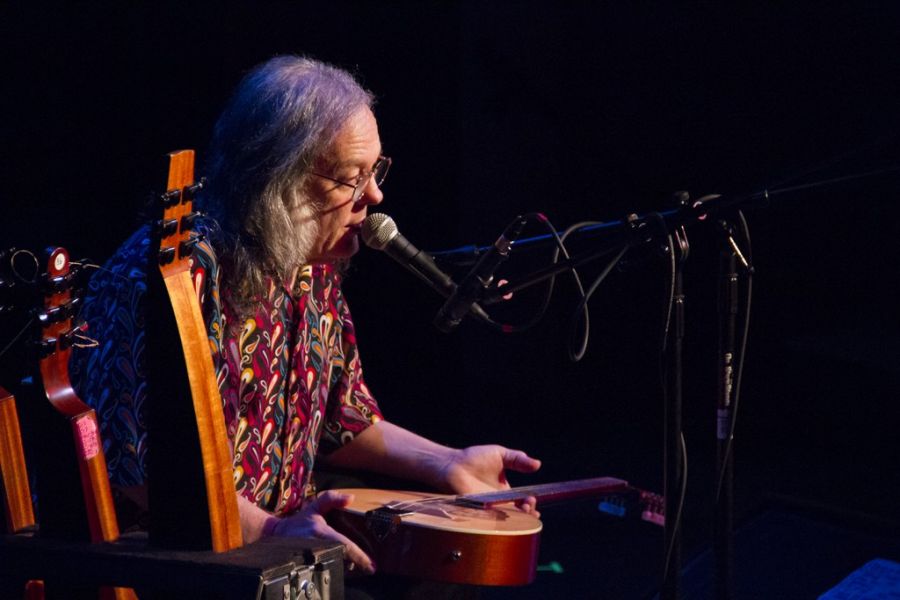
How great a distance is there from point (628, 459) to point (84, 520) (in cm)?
332

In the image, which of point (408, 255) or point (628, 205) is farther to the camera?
point (628, 205)

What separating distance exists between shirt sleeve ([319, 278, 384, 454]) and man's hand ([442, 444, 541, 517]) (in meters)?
0.25

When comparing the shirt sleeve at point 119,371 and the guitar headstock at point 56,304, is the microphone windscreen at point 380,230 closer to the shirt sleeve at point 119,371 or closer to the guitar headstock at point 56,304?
the shirt sleeve at point 119,371

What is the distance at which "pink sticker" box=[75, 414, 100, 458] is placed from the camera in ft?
5.34

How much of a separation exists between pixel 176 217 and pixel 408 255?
0.49m

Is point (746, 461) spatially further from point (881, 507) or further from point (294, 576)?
point (294, 576)

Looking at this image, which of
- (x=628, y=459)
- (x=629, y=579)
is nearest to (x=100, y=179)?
(x=629, y=579)

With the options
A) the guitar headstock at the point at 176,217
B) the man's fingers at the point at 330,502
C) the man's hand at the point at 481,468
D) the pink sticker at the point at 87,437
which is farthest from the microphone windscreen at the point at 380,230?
the man's hand at the point at 481,468

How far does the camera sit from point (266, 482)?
2.21 m

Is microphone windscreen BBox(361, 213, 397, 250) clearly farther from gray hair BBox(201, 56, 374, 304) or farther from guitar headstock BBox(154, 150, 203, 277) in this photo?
guitar headstock BBox(154, 150, 203, 277)

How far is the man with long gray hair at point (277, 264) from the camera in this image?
2010 millimetres

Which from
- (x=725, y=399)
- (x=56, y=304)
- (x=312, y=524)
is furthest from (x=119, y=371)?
(x=725, y=399)

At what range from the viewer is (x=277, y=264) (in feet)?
7.07

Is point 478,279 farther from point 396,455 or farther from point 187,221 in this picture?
point 396,455
